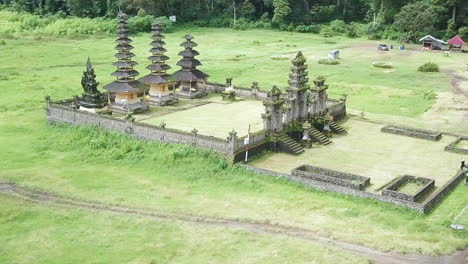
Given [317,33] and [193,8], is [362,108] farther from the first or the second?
[193,8]

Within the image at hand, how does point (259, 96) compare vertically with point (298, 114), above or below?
below

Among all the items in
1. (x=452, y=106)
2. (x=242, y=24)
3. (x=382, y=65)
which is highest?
(x=242, y=24)

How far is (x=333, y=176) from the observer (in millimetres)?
30922

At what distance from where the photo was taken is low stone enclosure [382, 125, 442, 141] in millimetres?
39344

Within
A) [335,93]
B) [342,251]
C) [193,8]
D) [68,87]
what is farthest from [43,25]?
[342,251]

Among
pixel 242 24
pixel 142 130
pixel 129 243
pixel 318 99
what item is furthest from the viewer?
pixel 242 24

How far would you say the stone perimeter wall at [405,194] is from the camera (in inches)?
1073

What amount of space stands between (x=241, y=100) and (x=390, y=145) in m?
16.0

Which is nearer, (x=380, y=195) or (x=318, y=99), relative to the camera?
(x=380, y=195)

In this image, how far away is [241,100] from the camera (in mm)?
49031

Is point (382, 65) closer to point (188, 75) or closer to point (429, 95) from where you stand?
point (429, 95)

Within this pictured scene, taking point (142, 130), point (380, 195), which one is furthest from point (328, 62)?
point (380, 195)

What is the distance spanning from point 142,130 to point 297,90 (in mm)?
11588

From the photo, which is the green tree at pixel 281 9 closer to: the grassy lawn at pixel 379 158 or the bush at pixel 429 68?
the bush at pixel 429 68
